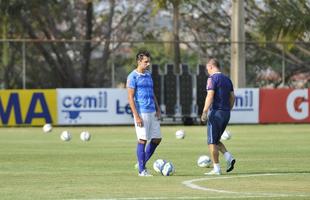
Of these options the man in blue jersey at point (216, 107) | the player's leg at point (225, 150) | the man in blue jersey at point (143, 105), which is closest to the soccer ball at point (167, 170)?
the man in blue jersey at point (143, 105)

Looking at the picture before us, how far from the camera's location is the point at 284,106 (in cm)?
4012

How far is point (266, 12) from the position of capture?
5038 centimetres

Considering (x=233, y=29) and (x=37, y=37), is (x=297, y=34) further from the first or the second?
(x=37, y=37)

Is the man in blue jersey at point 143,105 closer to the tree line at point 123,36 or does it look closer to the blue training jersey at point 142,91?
the blue training jersey at point 142,91

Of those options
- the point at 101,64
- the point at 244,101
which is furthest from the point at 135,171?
the point at 101,64

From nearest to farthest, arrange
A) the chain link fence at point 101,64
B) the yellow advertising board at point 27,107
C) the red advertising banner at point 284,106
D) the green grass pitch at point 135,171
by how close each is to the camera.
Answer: the green grass pitch at point 135,171, the yellow advertising board at point 27,107, the red advertising banner at point 284,106, the chain link fence at point 101,64

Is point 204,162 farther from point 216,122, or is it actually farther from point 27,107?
point 27,107

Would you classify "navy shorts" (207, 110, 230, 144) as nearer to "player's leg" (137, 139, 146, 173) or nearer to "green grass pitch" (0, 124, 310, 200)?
"green grass pitch" (0, 124, 310, 200)

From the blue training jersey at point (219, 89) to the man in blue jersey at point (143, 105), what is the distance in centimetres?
101

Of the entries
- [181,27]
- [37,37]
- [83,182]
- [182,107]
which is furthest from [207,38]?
[83,182]

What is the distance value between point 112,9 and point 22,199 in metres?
40.5

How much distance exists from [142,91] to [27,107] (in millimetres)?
21541

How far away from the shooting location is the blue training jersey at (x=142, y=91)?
56.4 ft

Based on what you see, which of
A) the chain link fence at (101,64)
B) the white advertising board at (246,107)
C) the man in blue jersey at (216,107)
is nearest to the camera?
the man in blue jersey at (216,107)
